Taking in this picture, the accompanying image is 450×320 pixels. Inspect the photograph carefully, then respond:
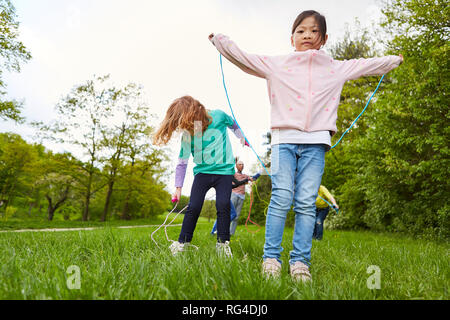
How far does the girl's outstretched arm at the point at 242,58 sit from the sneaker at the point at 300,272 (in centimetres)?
142

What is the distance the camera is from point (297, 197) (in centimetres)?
221

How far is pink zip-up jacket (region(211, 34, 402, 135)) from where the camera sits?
2230mm

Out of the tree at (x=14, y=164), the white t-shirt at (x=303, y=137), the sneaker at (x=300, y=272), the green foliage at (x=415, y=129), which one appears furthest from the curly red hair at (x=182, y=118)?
the tree at (x=14, y=164)

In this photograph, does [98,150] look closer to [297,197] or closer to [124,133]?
[124,133]

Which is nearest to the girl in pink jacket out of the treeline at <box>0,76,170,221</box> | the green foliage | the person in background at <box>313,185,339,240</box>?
the person in background at <box>313,185,339,240</box>

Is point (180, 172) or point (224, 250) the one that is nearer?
point (224, 250)

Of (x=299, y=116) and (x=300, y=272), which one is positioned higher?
(x=299, y=116)

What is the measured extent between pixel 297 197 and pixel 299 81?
2.89 feet

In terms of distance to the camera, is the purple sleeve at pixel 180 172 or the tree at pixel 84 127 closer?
the purple sleeve at pixel 180 172

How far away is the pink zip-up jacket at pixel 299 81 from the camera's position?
7.32ft

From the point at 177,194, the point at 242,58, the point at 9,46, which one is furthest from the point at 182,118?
the point at 9,46

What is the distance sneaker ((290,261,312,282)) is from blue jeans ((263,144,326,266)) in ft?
0.19

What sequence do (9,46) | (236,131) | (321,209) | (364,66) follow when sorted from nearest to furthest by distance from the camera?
(364,66) < (236,131) < (321,209) < (9,46)

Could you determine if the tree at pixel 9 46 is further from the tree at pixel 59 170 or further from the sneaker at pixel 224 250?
the sneaker at pixel 224 250
